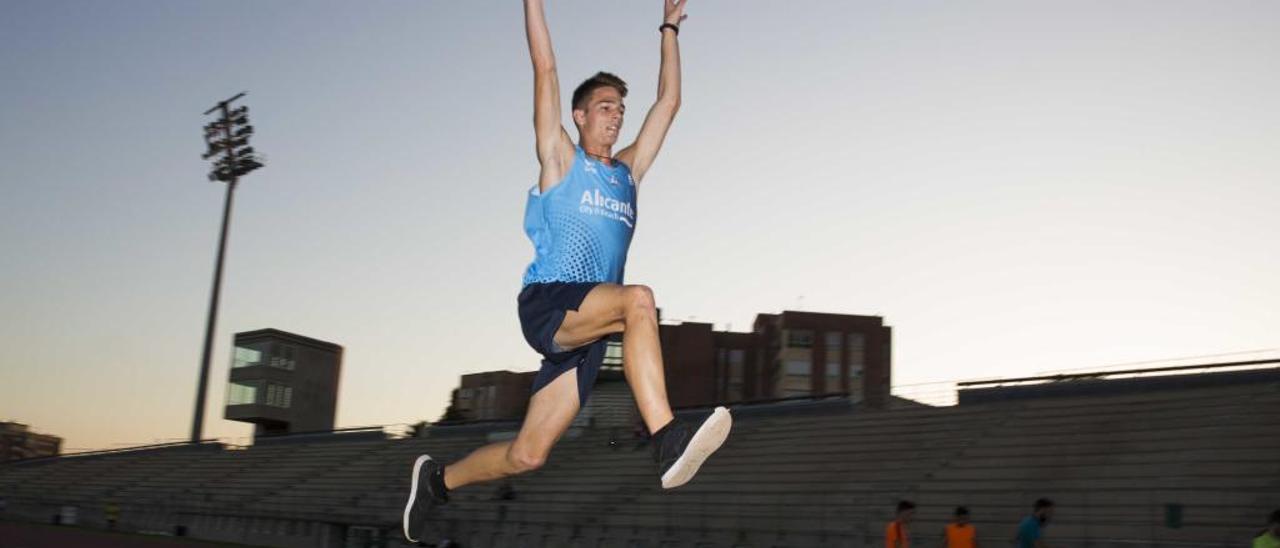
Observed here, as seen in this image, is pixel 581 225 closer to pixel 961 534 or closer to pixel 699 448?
pixel 699 448

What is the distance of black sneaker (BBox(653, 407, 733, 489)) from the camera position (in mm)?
4082

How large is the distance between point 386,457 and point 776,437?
12.8 metres

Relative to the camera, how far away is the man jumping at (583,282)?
4238 mm

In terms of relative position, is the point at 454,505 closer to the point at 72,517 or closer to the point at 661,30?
the point at 72,517

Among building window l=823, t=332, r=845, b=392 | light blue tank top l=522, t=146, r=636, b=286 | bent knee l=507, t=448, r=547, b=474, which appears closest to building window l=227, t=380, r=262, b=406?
building window l=823, t=332, r=845, b=392

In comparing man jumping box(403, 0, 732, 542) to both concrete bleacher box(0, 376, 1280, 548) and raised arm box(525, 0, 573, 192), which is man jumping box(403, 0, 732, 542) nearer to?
raised arm box(525, 0, 573, 192)

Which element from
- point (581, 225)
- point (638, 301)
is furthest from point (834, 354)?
point (638, 301)

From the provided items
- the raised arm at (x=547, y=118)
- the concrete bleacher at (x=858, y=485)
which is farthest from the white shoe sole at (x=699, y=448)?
the concrete bleacher at (x=858, y=485)

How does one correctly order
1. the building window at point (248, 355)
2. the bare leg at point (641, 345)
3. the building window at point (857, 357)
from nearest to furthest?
the bare leg at point (641, 345), the building window at point (248, 355), the building window at point (857, 357)

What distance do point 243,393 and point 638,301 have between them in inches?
1872

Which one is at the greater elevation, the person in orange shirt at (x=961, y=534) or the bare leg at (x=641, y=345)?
the bare leg at (x=641, y=345)

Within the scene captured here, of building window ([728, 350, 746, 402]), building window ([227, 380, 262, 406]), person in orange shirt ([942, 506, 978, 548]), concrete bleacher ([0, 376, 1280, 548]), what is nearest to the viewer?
person in orange shirt ([942, 506, 978, 548])

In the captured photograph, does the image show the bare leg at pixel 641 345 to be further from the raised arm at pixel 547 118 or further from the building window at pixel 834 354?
the building window at pixel 834 354

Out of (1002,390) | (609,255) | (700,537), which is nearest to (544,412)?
(609,255)
